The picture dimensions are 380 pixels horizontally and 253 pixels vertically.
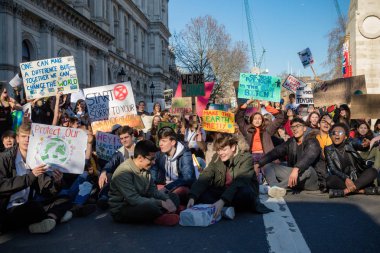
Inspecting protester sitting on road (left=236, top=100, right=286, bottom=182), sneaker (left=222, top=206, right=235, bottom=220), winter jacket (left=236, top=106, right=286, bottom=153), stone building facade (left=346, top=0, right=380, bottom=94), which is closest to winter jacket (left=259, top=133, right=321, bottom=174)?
protester sitting on road (left=236, top=100, right=286, bottom=182)

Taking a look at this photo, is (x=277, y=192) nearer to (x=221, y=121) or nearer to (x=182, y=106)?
(x=221, y=121)

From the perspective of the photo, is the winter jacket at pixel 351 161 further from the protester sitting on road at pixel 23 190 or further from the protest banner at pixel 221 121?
the protester sitting on road at pixel 23 190

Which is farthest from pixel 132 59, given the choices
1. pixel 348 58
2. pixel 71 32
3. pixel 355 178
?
pixel 355 178

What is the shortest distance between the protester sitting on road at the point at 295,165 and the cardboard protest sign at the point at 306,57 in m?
10.6

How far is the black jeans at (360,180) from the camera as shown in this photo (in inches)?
265

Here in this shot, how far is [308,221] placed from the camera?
16.6 ft

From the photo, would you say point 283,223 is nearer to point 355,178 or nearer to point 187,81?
point 355,178

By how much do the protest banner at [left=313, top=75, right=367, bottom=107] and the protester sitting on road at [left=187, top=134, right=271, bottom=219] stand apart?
762 cm

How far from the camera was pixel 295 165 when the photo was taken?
22.5ft

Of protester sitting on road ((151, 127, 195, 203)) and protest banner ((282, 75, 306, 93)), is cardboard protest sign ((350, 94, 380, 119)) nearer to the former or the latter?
protest banner ((282, 75, 306, 93))

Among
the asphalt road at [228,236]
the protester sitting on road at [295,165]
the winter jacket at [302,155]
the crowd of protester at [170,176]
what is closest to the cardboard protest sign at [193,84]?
the crowd of protester at [170,176]

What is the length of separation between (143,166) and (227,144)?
108cm

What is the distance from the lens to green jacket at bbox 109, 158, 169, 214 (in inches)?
197

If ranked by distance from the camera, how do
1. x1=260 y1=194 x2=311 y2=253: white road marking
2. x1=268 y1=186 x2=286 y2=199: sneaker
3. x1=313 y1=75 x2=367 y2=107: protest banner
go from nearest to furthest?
x1=260 y1=194 x2=311 y2=253: white road marking, x1=268 y1=186 x2=286 y2=199: sneaker, x1=313 y1=75 x2=367 y2=107: protest banner
